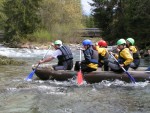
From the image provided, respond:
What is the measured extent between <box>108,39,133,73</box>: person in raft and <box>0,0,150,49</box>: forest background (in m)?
25.7

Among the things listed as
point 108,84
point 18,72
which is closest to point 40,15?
point 18,72

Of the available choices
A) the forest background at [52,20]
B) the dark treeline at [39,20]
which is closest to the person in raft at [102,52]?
the forest background at [52,20]

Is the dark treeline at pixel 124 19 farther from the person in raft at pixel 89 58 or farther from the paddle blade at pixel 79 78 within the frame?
the paddle blade at pixel 79 78

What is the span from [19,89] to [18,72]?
4500 millimetres

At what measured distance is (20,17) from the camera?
45.0 m

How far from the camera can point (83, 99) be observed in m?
10.7

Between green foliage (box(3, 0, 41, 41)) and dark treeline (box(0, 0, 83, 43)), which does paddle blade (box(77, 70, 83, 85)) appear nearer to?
dark treeline (box(0, 0, 83, 43))

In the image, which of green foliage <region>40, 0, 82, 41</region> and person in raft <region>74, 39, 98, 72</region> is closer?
person in raft <region>74, 39, 98, 72</region>

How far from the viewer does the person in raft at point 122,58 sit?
1306cm

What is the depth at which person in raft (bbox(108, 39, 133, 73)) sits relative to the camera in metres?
13.1

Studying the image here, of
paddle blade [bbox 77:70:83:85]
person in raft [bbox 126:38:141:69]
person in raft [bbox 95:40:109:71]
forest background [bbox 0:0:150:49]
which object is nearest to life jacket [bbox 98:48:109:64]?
person in raft [bbox 95:40:109:71]

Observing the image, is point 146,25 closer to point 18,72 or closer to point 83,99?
point 18,72

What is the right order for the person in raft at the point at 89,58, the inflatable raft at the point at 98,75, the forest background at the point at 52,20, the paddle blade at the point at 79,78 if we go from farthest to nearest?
1. the forest background at the point at 52,20
2. the person in raft at the point at 89,58
3. the inflatable raft at the point at 98,75
4. the paddle blade at the point at 79,78

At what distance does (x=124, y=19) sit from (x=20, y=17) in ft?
45.2
